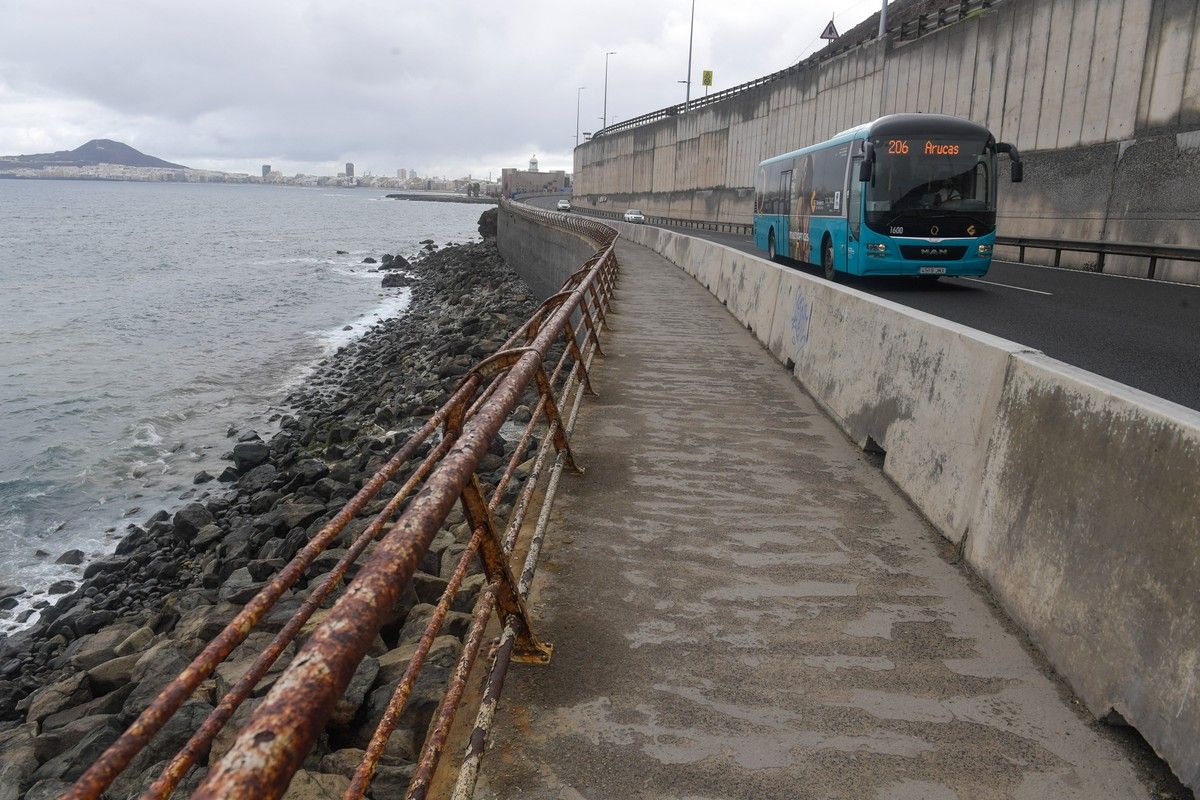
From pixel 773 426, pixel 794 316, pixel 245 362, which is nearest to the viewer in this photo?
pixel 773 426

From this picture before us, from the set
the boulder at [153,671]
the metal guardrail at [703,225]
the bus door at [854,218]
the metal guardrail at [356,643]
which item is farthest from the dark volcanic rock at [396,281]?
the metal guardrail at [356,643]

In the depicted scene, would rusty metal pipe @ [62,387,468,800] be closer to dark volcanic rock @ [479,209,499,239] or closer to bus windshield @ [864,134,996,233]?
bus windshield @ [864,134,996,233]

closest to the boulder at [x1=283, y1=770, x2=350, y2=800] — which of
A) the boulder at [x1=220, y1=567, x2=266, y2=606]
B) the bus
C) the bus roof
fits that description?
the boulder at [x1=220, y1=567, x2=266, y2=606]

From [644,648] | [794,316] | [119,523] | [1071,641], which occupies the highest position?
[794,316]

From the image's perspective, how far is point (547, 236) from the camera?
35094 millimetres

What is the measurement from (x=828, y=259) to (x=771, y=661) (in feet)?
49.7

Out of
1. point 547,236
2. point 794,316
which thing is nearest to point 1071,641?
point 794,316

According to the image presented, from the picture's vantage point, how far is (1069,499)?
3518 millimetres

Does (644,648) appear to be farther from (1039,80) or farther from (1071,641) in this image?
(1039,80)

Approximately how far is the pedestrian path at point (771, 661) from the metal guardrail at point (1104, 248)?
1352 centimetres

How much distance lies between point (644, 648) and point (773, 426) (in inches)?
156

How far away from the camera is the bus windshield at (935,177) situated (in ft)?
50.2

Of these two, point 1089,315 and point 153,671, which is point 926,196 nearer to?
point 1089,315

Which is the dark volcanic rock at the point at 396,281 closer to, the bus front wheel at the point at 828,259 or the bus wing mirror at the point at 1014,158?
the bus front wheel at the point at 828,259
